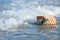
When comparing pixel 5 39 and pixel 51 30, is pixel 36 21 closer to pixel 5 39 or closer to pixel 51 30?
pixel 51 30

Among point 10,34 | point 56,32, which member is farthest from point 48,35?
point 10,34

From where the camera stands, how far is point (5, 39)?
8.30 m

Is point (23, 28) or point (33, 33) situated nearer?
point (33, 33)

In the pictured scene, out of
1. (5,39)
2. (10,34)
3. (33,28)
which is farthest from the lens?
(33,28)

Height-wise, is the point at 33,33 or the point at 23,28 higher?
the point at 23,28

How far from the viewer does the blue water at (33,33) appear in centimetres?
852

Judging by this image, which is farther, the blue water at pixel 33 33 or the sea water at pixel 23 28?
the sea water at pixel 23 28

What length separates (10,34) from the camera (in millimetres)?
8953

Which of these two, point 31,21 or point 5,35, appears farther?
point 31,21

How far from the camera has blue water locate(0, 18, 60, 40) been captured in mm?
8523

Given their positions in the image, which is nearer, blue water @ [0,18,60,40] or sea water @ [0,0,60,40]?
blue water @ [0,18,60,40]

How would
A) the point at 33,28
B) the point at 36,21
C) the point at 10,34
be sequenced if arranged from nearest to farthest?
the point at 10,34
the point at 33,28
the point at 36,21

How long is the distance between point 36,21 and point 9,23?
108 centimetres

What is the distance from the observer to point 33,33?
9.08m
